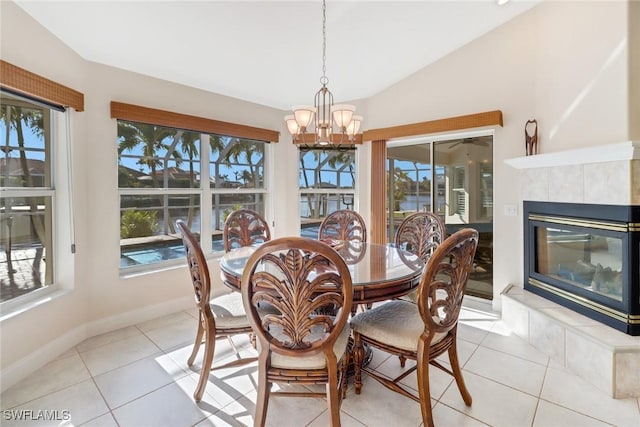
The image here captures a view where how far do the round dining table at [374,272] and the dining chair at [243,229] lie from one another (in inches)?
16.0

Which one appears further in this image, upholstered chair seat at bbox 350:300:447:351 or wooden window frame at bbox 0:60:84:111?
wooden window frame at bbox 0:60:84:111

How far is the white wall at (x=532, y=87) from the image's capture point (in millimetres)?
2357

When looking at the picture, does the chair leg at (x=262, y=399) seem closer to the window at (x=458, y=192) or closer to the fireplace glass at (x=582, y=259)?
the fireplace glass at (x=582, y=259)

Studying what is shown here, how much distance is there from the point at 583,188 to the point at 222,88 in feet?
11.8

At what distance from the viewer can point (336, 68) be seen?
340 centimetres

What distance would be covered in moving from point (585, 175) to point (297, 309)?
8.33ft

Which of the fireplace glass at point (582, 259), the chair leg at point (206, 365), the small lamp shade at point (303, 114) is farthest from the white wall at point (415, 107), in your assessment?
the small lamp shade at point (303, 114)

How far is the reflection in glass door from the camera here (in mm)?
3516

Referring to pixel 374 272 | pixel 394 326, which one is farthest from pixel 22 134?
pixel 394 326

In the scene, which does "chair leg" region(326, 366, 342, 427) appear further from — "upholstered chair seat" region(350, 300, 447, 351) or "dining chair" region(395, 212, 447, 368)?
"dining chair" region(395, 212, 447, 368)

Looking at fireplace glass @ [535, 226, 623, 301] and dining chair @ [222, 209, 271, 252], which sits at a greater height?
dining chair @ [222, 209, 271, 252]

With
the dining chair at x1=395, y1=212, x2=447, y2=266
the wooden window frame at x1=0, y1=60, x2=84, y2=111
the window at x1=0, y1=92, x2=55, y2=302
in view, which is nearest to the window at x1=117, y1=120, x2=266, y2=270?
the wooden window frame at x1=0, y1=60, x2=84, y2=111

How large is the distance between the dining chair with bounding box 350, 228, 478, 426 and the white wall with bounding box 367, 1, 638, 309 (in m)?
1.79

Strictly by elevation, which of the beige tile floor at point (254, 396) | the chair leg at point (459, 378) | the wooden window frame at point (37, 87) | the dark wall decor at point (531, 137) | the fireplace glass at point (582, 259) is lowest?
the beige tile floor at point (254, 396)
